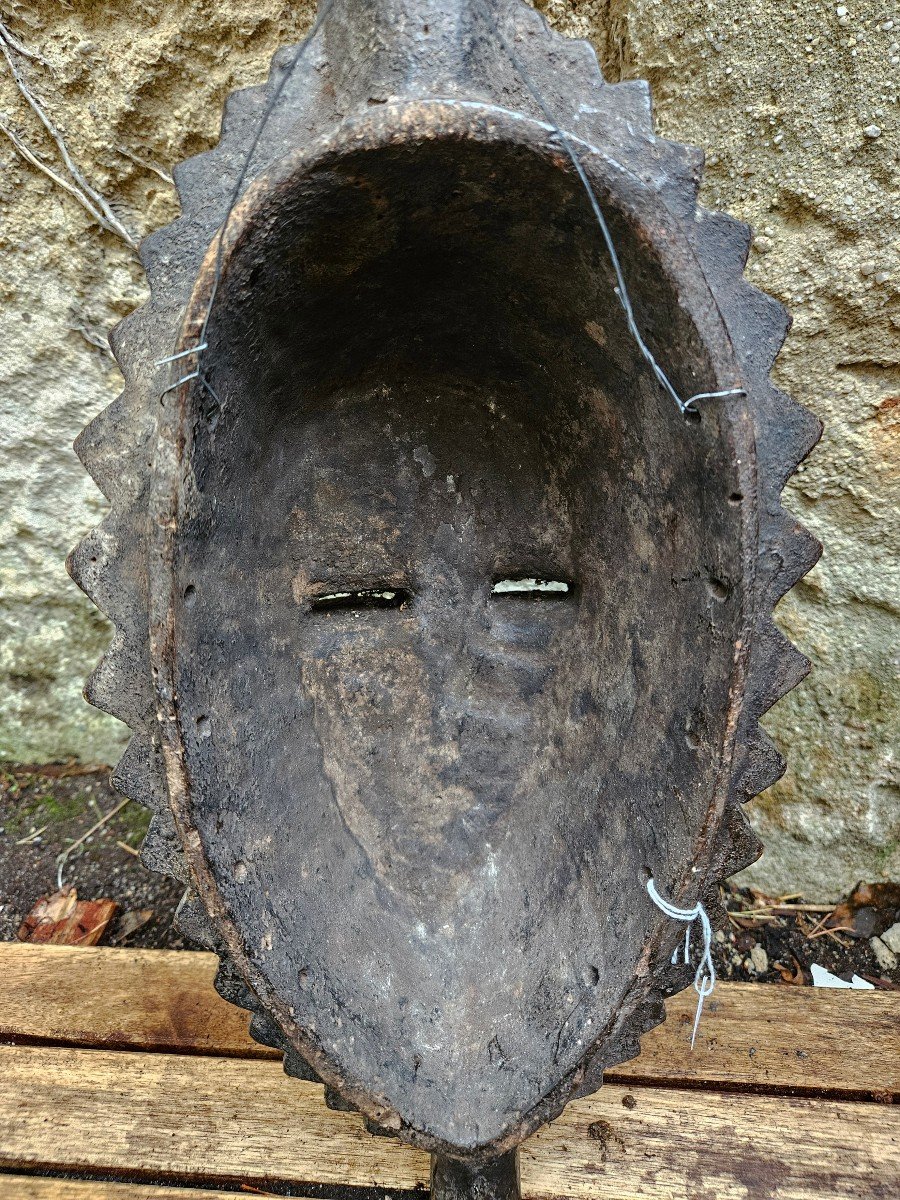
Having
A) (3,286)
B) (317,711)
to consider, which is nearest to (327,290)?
(317,711)

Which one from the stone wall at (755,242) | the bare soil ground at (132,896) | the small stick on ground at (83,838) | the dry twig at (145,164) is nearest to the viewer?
the stone wall at (755,242)

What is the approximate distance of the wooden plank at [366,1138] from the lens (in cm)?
87

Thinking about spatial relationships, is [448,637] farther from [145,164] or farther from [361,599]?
[145,164]

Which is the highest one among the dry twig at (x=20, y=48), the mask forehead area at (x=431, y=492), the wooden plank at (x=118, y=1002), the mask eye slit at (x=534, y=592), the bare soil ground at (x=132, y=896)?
the dry twig at (x=20, y=48)

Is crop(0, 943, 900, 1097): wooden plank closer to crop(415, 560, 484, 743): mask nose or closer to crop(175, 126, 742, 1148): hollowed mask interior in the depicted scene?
crop(175, 126, 742, 1148): hollowed mask interior

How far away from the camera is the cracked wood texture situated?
0.87 meters

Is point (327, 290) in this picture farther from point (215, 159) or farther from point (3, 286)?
point (3, 286)

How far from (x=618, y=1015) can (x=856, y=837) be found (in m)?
0.72

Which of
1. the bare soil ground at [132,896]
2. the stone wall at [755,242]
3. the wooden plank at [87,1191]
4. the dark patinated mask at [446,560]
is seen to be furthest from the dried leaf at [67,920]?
the dark patinated mask at [446,560]

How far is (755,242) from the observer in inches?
40.5

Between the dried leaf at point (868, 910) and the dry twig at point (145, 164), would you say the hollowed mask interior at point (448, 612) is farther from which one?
the dried leaf at point (868, 910)

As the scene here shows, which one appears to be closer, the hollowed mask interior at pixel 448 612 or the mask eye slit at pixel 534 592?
the hollowed mask interior at pixel 448 612

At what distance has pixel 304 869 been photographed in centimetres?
78

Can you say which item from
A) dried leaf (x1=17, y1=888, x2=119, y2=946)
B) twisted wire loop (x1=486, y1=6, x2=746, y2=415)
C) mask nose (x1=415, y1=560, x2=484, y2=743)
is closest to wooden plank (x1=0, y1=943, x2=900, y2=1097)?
dried leaf (x1=17, y1=888, x2=119, y2=946)
